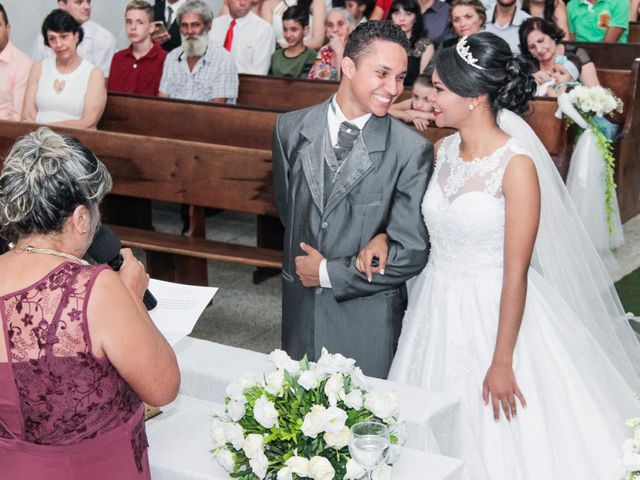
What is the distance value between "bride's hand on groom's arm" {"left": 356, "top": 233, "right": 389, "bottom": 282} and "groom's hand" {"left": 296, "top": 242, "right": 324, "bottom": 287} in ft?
0.47

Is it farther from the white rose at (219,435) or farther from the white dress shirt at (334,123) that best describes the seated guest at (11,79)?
the white rose at (219,435)

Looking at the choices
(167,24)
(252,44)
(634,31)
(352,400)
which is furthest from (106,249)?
(634,31)

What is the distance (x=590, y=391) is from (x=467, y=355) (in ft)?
1.41

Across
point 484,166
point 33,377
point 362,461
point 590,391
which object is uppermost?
point 484,166

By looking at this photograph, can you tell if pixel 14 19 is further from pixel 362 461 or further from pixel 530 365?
pixel 362 461

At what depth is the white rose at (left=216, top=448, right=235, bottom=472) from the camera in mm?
2127

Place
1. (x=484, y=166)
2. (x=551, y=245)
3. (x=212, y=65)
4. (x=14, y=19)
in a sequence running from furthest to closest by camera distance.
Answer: (x=14, y=19), (x=212, y=65), (x=551, y=245), (x=484, y=166)

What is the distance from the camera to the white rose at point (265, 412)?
2.07 meters

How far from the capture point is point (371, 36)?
322 centimetres

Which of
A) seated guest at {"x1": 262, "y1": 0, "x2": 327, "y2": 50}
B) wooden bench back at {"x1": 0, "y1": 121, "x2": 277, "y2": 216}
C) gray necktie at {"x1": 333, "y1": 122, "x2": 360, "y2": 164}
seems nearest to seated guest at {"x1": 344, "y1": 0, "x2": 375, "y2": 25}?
seated guest at {"x1": 262, "y1": 0, "x2": 327, "y2": 50}

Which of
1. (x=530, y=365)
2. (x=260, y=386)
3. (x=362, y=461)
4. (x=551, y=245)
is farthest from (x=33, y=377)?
(x=551, y=245)

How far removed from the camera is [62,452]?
77.6 inches

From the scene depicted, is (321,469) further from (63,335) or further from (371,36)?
(371,36)

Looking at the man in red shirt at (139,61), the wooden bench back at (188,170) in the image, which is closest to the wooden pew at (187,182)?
the wooden bench back at (188,170)
